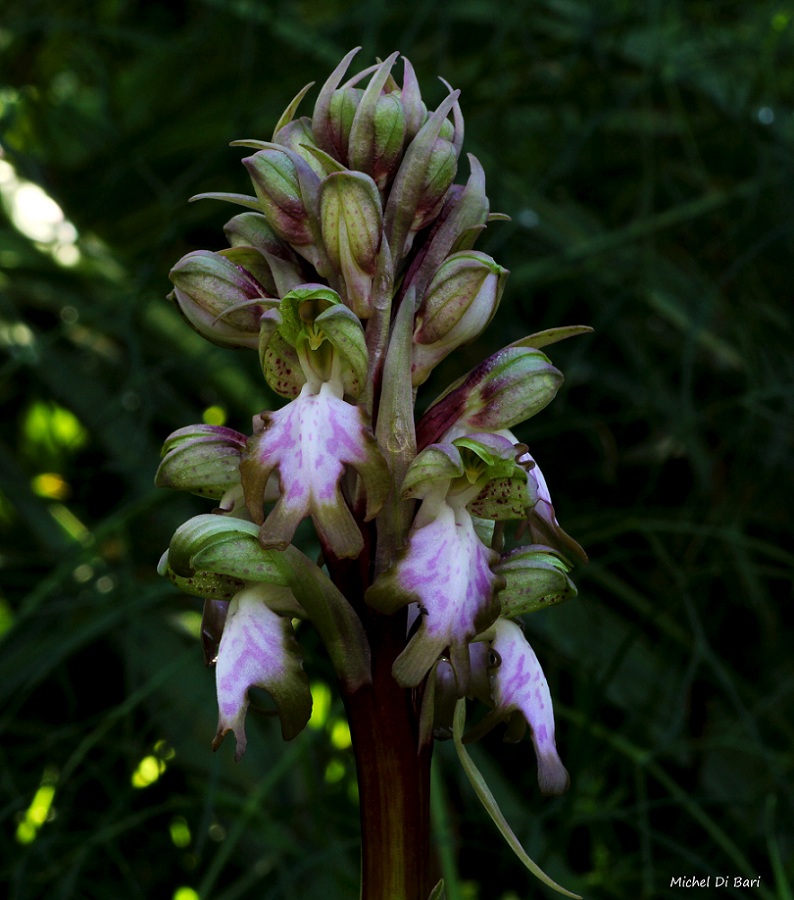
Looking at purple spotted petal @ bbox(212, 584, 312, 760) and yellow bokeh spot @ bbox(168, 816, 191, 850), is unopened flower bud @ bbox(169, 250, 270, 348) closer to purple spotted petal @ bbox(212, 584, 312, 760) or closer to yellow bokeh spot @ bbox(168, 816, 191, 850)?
purple spotted petal @ bbox(212, 584, 312, 760)

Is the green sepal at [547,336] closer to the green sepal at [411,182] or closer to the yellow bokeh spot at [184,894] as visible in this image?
the green sepal at [411,182]

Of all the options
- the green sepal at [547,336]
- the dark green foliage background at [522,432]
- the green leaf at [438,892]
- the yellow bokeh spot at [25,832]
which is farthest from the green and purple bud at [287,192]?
the yellow bokeh spot at [25,832]

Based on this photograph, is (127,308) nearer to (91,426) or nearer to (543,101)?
(91,426)

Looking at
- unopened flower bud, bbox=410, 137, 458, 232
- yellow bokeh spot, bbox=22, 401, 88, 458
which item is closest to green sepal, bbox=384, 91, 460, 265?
unopened flower bud, bbox=410, 137, 458, 232

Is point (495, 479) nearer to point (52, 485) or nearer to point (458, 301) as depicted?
point (458, 301)

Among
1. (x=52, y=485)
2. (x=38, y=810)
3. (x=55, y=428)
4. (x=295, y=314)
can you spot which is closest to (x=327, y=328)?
(x=295, y=314)
